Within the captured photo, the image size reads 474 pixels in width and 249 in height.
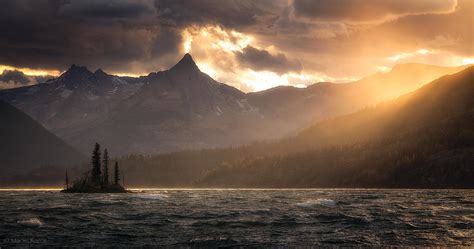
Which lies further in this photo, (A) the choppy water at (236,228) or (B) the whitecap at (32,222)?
(B) the whitecap at (32,222)

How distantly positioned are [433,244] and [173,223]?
3825 centimetres

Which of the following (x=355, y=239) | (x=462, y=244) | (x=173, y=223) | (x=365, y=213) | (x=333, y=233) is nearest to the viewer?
(x=462, y=244)

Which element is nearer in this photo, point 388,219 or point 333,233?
point 333,233

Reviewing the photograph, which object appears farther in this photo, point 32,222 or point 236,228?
point 32,222

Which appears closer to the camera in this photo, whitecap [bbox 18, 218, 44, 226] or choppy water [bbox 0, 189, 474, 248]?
choppy water [bbox 0, 189, 474, 248]

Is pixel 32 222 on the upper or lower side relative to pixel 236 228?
upper

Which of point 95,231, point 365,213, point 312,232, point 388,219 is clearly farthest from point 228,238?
point 365,213

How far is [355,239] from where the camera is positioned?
6550 centimetres

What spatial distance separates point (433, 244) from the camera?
61688 mm

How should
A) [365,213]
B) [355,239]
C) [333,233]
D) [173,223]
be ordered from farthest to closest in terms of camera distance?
[365,213] → [173,223] → [333,233] → [355,239]

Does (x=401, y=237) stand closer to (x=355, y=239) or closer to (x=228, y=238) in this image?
(x=355, y=239)

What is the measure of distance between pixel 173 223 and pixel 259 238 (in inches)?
810

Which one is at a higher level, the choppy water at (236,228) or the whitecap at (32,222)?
the whitecap at (32,222)

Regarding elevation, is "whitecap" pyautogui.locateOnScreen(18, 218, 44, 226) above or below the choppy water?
above
